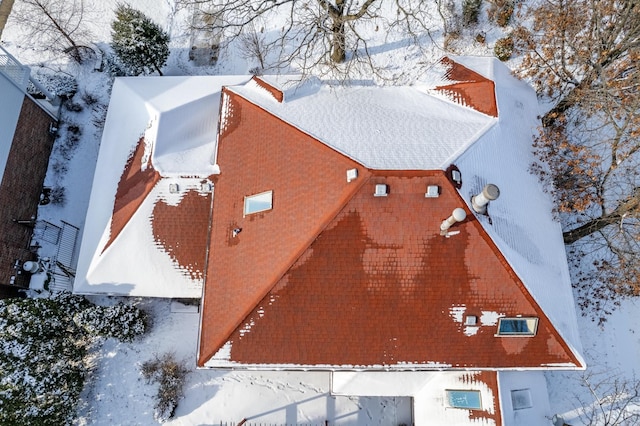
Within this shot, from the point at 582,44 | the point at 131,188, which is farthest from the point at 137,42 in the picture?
the point at 582,44

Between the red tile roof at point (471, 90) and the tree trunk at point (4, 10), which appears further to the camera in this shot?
the tree trunk at point (4, 10)

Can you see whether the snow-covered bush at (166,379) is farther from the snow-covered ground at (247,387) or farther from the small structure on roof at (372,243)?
the small structure on roof at (372,243)

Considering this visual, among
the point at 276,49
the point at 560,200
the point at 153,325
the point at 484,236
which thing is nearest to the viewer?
the point at 484,236

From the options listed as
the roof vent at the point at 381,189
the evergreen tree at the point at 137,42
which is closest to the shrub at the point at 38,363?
the evergreen tree at the point at 137,42

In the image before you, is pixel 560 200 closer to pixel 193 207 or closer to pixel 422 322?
pixel 422 322

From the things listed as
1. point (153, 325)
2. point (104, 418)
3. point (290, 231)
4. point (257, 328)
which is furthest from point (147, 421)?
point (290, 231)

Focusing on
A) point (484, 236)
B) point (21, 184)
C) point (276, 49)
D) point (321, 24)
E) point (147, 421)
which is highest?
point (276, 49)
